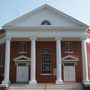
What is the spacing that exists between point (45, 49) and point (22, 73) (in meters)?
4.35

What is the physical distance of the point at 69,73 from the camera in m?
30.2

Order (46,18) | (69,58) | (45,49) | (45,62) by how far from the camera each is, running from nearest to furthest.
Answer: (46,18), (69,58), (45,62), (45,49)

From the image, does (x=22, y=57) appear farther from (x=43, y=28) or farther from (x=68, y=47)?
(x=68, y=47)

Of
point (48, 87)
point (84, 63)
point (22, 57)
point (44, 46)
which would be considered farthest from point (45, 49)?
point (48, 87)

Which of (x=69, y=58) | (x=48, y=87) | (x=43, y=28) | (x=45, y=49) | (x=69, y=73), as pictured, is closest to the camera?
(x=48, y=87)

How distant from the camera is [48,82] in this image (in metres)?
30.0

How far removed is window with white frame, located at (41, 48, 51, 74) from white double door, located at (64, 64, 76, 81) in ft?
7.16

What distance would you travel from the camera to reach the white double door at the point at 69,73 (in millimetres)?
30000

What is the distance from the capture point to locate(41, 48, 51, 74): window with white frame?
30.5m

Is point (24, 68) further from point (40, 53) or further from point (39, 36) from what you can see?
point (39, 36)

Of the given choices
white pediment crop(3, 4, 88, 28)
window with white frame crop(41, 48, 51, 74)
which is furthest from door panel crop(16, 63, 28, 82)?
white pediment crop(3, 4, 88, 28)

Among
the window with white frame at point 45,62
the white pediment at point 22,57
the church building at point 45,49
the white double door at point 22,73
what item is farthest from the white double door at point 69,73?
the white pediment at point 22,57

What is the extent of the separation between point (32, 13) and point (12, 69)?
7.66m

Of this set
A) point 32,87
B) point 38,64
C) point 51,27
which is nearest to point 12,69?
point 38,64
